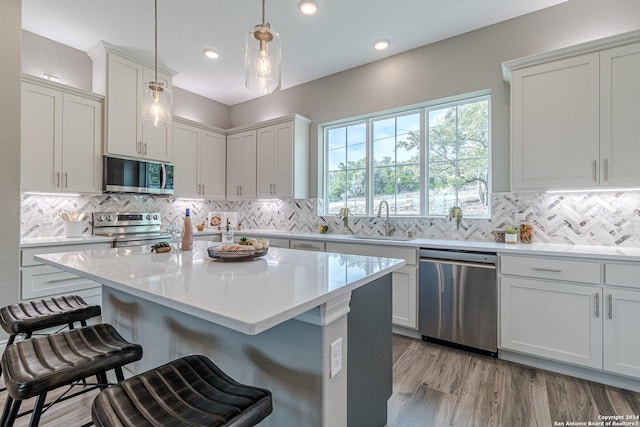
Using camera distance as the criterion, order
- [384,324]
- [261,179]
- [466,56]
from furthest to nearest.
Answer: [261,179] → [466,56] → [384,324]

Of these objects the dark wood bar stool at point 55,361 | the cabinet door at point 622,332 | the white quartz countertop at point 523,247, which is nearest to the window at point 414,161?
the white quartz countertop at point 523,247

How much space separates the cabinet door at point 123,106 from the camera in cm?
339

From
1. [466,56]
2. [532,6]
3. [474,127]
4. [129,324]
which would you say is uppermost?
[532,6]

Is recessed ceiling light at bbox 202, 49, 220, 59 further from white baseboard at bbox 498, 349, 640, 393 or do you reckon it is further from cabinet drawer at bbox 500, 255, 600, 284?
white baseboard at bbox 498, 349, 640, 393

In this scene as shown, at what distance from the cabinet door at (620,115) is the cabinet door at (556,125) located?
5 centimetres

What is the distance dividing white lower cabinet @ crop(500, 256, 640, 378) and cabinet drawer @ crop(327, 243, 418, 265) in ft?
2.43

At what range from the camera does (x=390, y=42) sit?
329 centimetres

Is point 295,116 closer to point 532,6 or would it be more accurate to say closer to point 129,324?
point 532,6

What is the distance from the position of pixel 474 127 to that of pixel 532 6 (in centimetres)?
110

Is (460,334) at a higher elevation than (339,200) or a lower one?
lower

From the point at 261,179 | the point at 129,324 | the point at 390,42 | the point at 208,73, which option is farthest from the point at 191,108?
the point at 129,324

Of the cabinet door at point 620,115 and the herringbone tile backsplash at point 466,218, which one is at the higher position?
the cabinet door at point 620,115

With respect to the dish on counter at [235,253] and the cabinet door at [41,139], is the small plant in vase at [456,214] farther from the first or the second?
the cabinet door at [41,139]

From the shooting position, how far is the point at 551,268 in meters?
2.24
